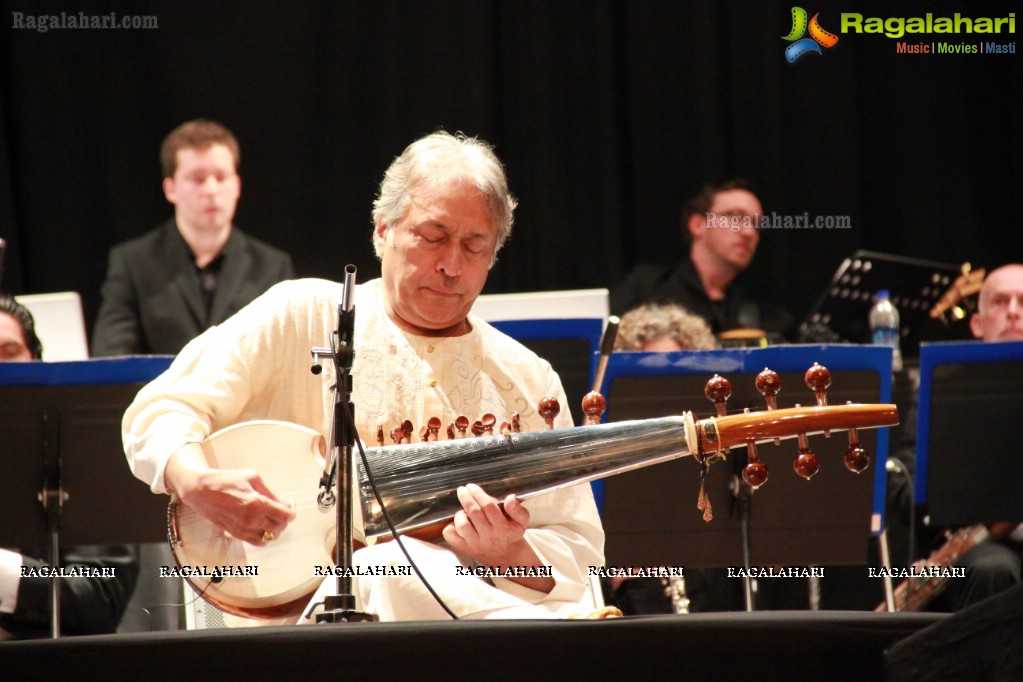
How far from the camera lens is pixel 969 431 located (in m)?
3.28

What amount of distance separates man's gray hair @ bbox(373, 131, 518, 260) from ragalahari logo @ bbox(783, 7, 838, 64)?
366cm

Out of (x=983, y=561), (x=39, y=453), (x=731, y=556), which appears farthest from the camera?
(x=983, y=561)

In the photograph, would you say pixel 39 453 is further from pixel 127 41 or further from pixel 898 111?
pixel 898 111

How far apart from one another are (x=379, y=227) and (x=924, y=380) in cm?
152

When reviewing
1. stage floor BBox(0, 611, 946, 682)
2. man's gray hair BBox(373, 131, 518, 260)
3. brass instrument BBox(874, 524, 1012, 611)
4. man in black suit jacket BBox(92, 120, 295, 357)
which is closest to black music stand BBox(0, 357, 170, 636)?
man's gray hair BBox(373, 131, 518, 260)

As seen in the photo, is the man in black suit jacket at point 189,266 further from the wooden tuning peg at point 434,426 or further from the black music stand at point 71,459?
the wooden tuning peg at point 434,426

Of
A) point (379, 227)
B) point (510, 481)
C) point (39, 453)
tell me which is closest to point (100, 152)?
point (39, 453)

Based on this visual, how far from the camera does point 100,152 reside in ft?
18.2

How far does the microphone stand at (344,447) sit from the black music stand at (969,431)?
1.80 meters

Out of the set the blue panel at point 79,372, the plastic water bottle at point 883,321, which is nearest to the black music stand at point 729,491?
the blue panel at point 79,372

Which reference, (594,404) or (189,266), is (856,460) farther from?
(189,266)

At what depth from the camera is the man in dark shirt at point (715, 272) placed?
535cm

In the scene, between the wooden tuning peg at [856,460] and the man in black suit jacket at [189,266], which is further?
the man in black suit jacket at [189,266]

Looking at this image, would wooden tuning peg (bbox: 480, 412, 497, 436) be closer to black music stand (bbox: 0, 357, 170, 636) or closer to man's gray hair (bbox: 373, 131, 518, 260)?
man's gray hair (bbox: 373, 131, 518, 260)
